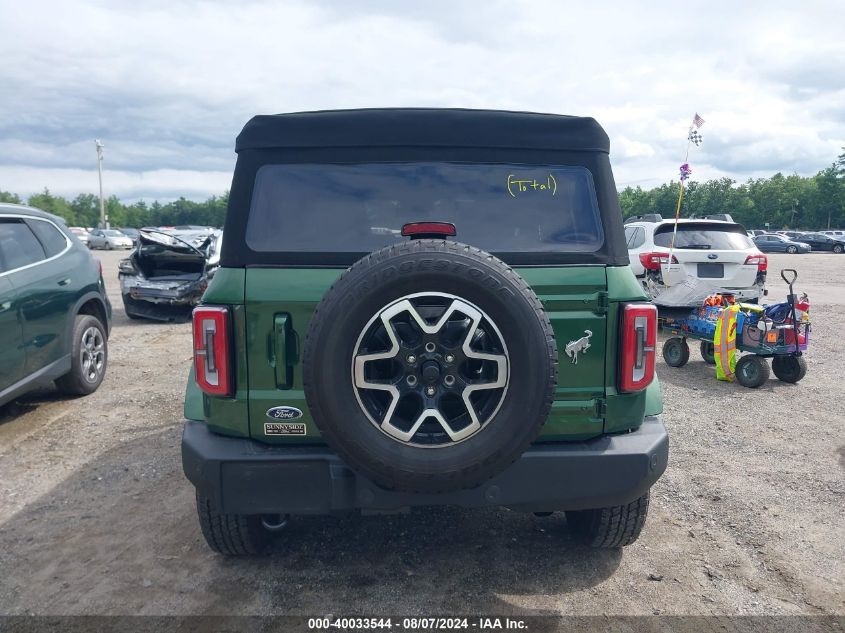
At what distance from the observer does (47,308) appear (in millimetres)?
5309

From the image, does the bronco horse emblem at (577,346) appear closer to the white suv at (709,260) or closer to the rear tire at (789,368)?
the rear tire at (789,368)

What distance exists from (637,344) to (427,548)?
155 centimetres

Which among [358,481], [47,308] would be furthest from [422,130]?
[47,308]

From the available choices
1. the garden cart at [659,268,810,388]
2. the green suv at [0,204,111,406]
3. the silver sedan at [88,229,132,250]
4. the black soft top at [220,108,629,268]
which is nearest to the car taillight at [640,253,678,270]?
the garden cart at [659,268,810,388]

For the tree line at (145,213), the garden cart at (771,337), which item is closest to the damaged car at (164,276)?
the garden cart at (771,337)

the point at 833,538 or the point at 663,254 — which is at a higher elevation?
the point at 663,254

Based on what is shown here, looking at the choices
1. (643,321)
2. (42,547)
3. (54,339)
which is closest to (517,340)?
(643,321)

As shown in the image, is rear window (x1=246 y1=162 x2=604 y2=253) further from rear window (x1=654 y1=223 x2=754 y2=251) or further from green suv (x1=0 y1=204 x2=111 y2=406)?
rear window (x1=654 y1=223 x2=754 y2=251)

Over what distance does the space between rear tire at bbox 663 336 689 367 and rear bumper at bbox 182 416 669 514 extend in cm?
522

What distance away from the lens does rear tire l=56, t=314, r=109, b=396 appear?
19.2 feet

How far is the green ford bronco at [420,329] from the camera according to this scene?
7.67 ft

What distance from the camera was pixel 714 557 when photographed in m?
3.20

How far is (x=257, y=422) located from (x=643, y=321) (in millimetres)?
1734

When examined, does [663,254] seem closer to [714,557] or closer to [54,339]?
[714,557]
